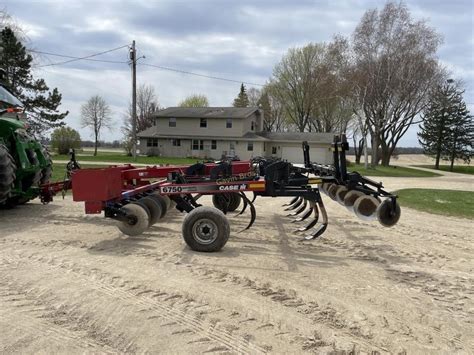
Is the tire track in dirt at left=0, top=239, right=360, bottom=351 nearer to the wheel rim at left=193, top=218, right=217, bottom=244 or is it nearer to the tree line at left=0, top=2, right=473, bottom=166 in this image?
the wheel rim at left=193, top=218, right=217, bottom=244

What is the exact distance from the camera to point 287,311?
356cm

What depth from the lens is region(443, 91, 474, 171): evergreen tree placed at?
49281mm

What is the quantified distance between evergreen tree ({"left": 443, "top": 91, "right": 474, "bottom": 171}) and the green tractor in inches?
2016

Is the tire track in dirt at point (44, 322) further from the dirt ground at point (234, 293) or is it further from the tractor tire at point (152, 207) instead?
the tractor tire at point (152, 207)

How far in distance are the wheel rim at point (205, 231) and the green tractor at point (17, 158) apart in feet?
12.4

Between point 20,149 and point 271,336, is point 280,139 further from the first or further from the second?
point 271,336

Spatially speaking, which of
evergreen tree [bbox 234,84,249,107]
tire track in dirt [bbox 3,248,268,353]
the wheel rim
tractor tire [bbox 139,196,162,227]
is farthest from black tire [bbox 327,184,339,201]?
evergreen tree [bbox 234,84,249,107]

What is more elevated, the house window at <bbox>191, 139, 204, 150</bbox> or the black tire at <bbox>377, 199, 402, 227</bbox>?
the house window at <bbox>191, 139, 204, 150</bbox>

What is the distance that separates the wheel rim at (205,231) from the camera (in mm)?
5352

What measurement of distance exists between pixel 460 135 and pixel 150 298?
54.2 metres

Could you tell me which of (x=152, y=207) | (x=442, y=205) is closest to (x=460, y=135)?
(x=442, y=205)

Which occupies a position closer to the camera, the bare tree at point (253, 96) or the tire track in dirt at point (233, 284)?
the tire track in dirt at point (233, 284)

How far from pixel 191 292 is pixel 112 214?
245cm

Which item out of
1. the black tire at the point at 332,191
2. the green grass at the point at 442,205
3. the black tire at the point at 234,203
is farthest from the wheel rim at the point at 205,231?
the green grass at the point at 442,205
